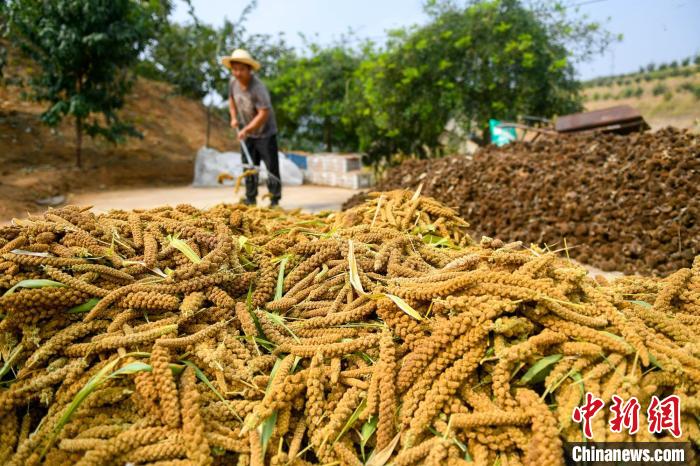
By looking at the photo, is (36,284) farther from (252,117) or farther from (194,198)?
(194,198)

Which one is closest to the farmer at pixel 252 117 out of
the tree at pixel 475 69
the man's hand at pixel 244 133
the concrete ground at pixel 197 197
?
the man's hand at pixel 244 133

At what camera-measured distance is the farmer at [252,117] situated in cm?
604

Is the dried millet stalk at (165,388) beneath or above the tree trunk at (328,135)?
beneath

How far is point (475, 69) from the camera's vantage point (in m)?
8.62

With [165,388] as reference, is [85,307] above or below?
above

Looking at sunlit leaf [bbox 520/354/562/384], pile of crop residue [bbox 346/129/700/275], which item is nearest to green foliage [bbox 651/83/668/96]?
pile of crop residue [bbox 346/129/700/275]

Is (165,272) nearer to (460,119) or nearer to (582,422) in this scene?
(582,422)

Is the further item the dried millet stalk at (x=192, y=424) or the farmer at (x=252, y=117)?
the farmer at (x=252, y=117)

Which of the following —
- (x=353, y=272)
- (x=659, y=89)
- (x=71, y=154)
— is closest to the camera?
(x=353, y=272)

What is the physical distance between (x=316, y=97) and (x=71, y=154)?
6106 mm

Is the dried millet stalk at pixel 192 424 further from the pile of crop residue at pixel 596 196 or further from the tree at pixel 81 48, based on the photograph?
the tree at pixel 81 48

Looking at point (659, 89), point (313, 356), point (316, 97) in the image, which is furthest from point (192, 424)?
point (659, 89)

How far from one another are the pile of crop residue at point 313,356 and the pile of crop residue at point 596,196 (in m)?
2.23

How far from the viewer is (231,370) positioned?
1592mm
